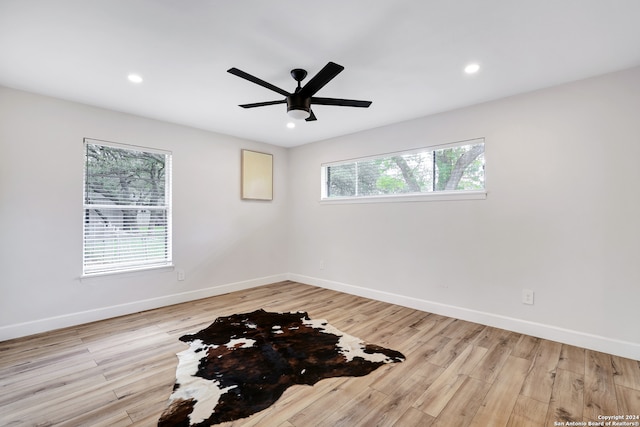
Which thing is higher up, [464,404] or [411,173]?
[411,173]

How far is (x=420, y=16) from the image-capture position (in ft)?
→ 6.12

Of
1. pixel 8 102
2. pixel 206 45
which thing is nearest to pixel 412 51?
pixel 206 45

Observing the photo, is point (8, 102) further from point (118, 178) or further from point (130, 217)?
point (130, 217)

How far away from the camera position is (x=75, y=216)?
322cm

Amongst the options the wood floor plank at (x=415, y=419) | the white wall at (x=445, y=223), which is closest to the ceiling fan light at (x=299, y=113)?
the white wall at (x=445, y=223)

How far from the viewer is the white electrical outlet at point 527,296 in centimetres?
293

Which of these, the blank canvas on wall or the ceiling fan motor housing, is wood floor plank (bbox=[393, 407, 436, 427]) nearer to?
the ceiling fan motor housing

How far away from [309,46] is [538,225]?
8.97 feet

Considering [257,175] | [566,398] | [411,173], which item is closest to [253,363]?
[566,398]

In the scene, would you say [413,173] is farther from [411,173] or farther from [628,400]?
[628,400]

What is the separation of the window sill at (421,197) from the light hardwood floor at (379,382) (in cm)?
143

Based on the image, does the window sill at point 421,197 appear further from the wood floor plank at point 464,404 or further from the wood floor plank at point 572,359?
the wood floor plank at point 464,404

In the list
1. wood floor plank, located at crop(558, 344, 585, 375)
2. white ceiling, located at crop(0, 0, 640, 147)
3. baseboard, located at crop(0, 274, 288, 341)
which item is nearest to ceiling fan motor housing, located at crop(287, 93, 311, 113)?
white ceiling, located at crop(0, 0, 640, 147)

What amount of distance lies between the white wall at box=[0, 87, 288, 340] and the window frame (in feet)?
4.71
